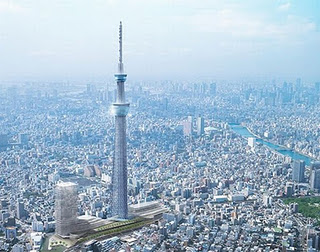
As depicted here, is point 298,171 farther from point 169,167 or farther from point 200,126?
point 200,126

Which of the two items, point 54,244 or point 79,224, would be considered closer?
point 54,244

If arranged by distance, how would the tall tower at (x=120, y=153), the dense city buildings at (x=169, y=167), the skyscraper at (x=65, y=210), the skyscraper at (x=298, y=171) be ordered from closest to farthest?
the dense city buildings at (x=169, y=167), the skyscraper at (x=65, y=210), the tall tower at (x=120, y=153), the skyscraper at (x=298, y=171)

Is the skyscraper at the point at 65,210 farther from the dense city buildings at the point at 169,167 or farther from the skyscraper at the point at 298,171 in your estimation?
the skyscraper at the point at 298,171

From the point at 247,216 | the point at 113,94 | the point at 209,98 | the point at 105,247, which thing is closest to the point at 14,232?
the point at 105,247

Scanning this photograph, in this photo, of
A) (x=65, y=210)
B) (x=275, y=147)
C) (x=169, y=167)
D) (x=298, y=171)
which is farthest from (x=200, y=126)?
(x=65, y=210)

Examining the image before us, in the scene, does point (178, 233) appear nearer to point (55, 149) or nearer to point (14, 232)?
point (14, 232)

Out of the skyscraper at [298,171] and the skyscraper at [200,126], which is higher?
the skyscraper at [200,126]

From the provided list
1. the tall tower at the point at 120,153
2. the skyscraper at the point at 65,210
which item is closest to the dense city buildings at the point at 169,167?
the skyscraper at the point at 65,210

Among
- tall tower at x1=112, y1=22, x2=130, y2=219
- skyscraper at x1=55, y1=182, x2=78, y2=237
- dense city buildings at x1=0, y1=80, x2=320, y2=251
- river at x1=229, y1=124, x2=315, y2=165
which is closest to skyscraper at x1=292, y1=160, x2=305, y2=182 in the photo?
dense city buildings at x1=0, y1=80, x2=320, y2=251
